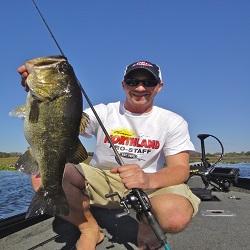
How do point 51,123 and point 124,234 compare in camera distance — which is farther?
point 124,234

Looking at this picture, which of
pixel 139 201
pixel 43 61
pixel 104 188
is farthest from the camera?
pixel 104 188

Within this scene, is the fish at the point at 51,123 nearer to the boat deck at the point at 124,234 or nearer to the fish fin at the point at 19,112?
the fish fin at the point at 19,112

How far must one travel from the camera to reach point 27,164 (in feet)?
10.5

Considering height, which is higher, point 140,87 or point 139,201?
point 140,87

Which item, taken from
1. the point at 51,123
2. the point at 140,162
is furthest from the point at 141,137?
Answer: the point at 51,123

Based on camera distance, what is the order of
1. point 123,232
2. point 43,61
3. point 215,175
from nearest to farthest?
point 43,61, point 123,232, point 215,175

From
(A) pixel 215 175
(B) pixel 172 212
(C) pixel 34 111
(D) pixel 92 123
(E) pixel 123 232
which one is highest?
(C) pixel 34 111

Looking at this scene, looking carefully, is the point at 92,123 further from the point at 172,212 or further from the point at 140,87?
the point at 172,212

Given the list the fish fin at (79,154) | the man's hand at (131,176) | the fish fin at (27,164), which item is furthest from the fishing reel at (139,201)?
the fish fin at (27,164)

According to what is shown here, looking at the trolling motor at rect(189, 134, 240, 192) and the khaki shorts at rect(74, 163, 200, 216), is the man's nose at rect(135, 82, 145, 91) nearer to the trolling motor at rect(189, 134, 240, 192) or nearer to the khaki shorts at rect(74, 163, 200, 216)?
the khaki shorts at rect(74, 163, 200, 216)

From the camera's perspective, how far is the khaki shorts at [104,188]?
3920 mm

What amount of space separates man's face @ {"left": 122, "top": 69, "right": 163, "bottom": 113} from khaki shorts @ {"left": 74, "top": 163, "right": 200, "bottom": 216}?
964 millimetres

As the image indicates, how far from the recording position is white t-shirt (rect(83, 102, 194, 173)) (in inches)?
167

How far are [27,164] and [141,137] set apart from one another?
1640 millimetres
